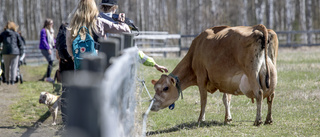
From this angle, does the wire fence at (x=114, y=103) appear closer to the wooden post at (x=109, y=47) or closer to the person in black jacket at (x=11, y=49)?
the wooden post at (x=109, y=47)

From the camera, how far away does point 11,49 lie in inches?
577

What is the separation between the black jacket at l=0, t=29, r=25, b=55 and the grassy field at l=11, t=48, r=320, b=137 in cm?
207

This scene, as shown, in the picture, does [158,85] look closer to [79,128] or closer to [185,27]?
[79,128]

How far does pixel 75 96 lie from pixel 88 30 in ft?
9.80

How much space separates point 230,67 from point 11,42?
31.0ft

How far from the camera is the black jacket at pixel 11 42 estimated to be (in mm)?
14484

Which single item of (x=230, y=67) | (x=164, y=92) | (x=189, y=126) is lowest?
(x=189, y=126)

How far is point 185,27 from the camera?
47812 millimetres

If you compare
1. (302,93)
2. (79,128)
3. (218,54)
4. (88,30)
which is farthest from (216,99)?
(79,128)

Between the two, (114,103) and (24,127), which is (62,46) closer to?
(24,127)

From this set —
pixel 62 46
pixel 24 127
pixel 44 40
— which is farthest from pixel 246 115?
pixel 44 40

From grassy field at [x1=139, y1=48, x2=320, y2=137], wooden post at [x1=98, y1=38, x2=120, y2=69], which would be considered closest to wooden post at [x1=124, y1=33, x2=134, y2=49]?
wooden post at [x1=98, y1=38, x2=120, y2=69]

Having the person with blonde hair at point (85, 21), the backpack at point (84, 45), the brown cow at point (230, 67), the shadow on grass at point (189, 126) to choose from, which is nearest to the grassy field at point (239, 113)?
the shadow on grass at point (189, 126)

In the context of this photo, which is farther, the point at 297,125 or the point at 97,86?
the point at 297,125
